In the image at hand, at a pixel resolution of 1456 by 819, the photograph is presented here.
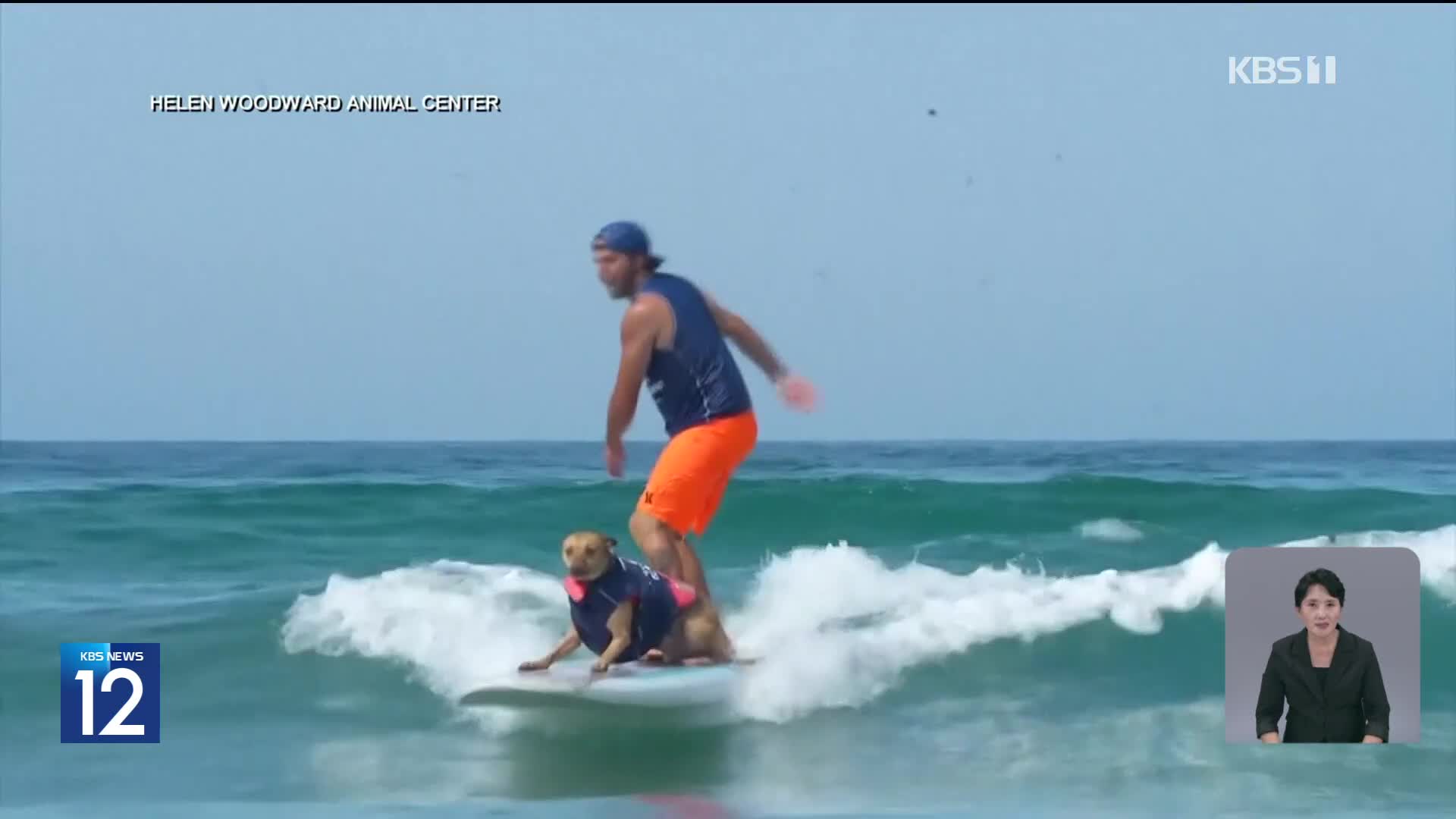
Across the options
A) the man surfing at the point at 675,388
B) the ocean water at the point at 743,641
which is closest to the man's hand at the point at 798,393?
the man surfing at the point at 675,388

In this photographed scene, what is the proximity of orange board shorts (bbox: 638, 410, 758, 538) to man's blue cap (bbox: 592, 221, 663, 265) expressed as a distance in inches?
26.6

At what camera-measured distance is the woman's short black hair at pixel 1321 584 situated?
239 inches

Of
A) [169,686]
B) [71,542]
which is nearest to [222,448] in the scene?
[71,542]

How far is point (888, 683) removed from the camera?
768cm

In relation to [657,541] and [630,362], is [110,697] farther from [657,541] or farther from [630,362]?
[630,362]

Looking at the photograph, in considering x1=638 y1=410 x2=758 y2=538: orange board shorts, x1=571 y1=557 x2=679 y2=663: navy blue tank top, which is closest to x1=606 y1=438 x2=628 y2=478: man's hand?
x1=638 y1=410 x2=758 y2=538: orange board shorts

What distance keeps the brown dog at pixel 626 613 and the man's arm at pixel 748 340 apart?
33.4 inches

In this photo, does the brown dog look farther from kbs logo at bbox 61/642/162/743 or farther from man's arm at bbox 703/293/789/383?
kbs logo at bbox 61/642/162/743

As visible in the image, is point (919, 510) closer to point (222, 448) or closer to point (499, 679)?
point (499, 679)

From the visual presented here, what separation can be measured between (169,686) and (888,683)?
3.57 meters

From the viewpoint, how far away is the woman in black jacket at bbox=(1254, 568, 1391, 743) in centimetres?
591

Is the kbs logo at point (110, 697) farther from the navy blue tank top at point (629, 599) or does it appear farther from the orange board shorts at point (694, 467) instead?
the orange board shorts at point (694, 467)

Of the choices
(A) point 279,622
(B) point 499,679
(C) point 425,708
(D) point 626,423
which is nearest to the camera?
(D) point 626,423

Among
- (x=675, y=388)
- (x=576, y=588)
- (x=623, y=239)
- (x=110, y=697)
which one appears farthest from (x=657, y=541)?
(x=110, y=697)
